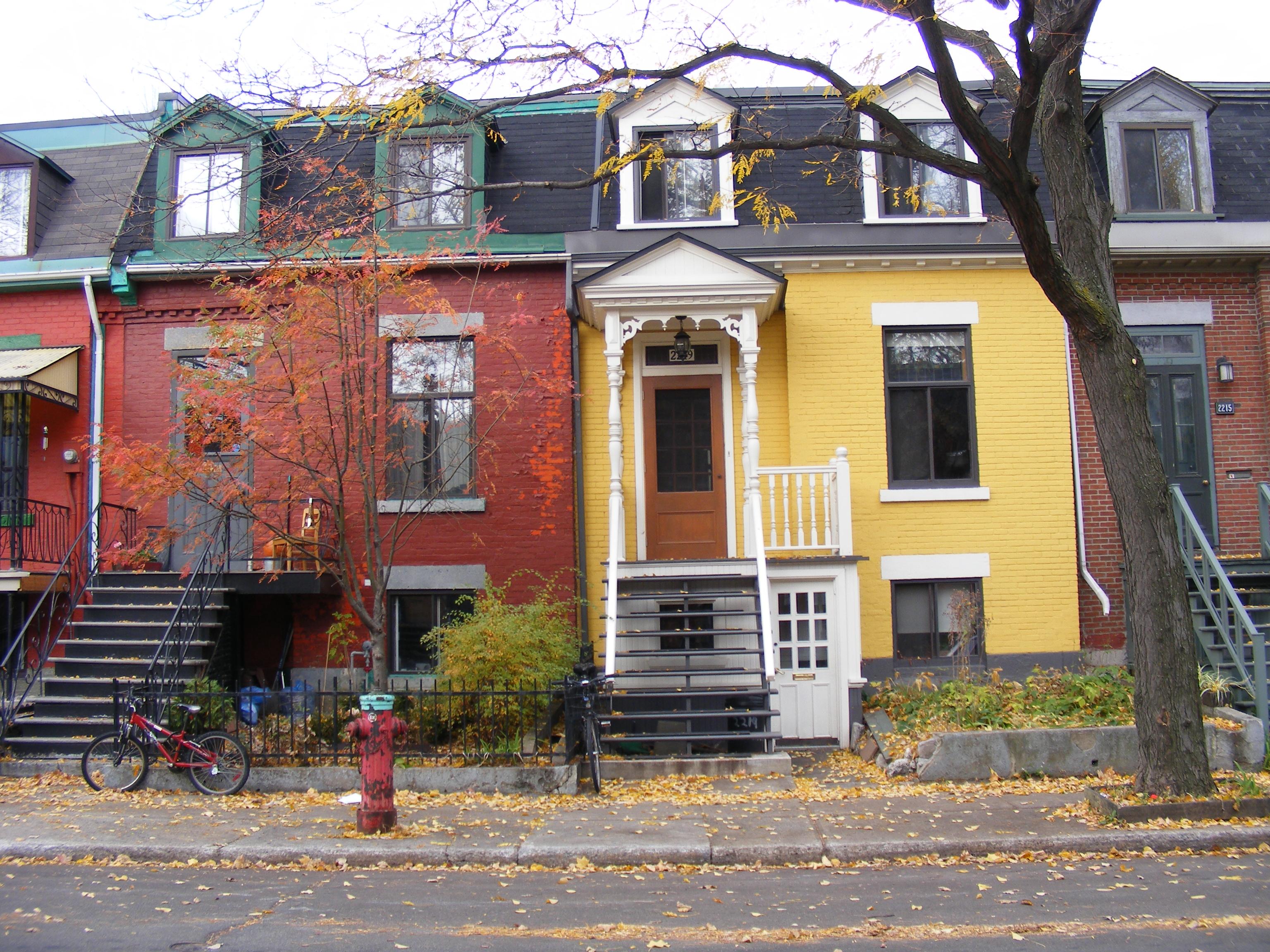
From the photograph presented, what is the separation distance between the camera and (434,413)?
12.2 metres

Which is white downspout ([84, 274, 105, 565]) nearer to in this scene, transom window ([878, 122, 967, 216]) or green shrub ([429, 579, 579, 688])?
green shrub ([429, 579, 579, 688])

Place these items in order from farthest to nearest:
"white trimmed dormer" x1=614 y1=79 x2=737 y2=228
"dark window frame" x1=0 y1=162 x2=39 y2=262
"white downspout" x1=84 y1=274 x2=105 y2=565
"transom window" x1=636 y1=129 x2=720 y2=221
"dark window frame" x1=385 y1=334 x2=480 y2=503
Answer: "dark window frame" x1=0 y1=162 x2=39 y2=262
"transom window" x1=636 y1=129 x2=720 y2=221
"white trimmed dormer" x1=614 y1=79 x2=737 y2=228
"white downspout" x1=84 y1=274 x2=105 y2=565
"dark window frame" x1=385 y1=334 x2=480 y2=503

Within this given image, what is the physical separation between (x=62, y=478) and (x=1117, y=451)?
1202 centimetres

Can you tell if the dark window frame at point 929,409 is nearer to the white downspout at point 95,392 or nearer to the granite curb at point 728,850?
the granite curb at point 728,850

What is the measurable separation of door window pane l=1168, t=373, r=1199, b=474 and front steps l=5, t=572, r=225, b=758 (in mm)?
11734

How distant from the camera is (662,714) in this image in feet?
31.3

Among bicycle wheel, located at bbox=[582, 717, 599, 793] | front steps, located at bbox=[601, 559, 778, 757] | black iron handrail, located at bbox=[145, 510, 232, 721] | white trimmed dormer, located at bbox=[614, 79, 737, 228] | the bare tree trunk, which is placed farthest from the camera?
white trimmed dormer, located at bbox=[614, 79, 737, 228]

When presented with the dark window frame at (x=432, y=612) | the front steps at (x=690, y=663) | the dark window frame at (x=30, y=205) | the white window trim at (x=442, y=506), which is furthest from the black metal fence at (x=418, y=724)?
the dark window frame at (x=30, y=205)

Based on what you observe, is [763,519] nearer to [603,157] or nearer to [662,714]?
[662,714]

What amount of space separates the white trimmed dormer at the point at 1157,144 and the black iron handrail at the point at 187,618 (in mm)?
11650

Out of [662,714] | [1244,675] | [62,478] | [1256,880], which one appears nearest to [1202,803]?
[1256,880]

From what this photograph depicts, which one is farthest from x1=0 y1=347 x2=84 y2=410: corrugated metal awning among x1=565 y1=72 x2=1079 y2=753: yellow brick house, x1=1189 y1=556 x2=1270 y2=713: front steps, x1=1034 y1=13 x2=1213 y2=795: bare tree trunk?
x1=1189 y1=556 x2=1270 y2=713: front steps

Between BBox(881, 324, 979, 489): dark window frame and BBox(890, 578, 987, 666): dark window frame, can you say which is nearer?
BBox(890, 578, 987, 666): dark window frame

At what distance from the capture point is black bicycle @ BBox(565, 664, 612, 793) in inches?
351
